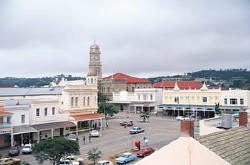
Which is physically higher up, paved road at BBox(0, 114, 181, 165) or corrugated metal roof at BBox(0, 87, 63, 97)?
corrugated metal roof at BBox(0, 87, 63, 97)

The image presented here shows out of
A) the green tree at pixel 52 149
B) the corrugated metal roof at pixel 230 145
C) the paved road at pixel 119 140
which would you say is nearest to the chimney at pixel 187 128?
the corrugated metal roof at pixel 230 145

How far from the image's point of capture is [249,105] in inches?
2153

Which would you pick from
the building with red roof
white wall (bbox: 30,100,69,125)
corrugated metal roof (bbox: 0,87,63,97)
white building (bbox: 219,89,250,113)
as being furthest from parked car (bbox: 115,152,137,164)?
the building with red roof

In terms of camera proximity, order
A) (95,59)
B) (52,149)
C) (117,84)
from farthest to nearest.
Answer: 1. (95,59)
2. (117,84)
3. (52,149)

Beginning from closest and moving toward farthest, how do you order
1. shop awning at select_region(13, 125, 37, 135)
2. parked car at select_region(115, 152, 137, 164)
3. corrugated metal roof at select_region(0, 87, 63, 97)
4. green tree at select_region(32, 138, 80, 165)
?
green tree at select_region(32, 138, 80, 165) < parked car at select_region(115, 152, 137, 164) < shop awning at select_region(13, 125, 37, 135) < corrugated metal roof at select_region(0, 87, 63, 97)

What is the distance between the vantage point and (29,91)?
45.3 meters

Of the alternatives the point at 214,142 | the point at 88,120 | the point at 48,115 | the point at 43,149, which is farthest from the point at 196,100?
the point at 214,142

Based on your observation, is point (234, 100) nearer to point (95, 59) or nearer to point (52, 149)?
point (52, 149)

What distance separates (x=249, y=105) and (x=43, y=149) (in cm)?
4497

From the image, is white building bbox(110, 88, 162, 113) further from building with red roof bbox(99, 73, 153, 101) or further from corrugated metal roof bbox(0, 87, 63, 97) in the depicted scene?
corrugated metal roof bbox(0, 87, 63, 97)

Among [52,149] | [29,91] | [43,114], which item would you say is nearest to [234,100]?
[43,114]

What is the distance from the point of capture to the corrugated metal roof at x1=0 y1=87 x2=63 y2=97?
137ft

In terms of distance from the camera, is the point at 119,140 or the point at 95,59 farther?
the point at 95,59

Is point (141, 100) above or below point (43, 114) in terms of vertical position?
above
